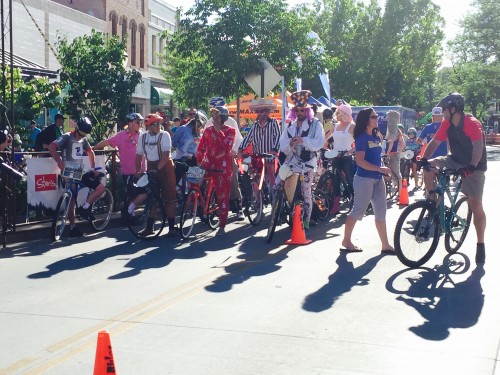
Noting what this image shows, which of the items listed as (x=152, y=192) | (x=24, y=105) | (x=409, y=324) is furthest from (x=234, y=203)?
(x=409, y=324)

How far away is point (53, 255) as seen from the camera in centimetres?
1008

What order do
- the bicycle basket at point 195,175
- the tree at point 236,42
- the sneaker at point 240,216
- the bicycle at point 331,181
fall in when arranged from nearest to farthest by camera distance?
the bicycle basket at point 195,175, the sneaker at point 240,216, the bicycle at point 331,181, the tree at point 236,42

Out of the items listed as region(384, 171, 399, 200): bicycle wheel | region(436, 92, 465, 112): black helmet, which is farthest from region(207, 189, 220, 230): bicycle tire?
region(384, 171, 399, 200): bicycle wheel

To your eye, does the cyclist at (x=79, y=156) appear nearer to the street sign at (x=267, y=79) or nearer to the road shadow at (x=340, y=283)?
the road shadow at (x=340, y=283)

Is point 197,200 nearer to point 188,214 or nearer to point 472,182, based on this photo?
point 188,214

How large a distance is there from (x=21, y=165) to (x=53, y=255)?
12.5 ft

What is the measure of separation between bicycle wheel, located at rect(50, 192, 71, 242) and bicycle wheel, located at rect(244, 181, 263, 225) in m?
2.85

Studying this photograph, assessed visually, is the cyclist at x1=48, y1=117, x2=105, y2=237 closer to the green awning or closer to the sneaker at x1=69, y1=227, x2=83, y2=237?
the sneaker at x1=69, y1=227, x2=83, y2=237

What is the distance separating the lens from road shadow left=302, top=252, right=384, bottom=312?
717 centimetres

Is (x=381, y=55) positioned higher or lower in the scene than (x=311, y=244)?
higher

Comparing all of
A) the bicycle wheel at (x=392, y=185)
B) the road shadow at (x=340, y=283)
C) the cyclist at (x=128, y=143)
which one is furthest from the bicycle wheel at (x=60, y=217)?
the bicycle wheel at (x=392, y=185)

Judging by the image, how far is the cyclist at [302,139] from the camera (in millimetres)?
11133

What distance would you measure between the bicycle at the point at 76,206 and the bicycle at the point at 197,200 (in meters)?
1.50

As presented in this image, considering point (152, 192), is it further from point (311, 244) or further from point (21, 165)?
point (21, 165)
